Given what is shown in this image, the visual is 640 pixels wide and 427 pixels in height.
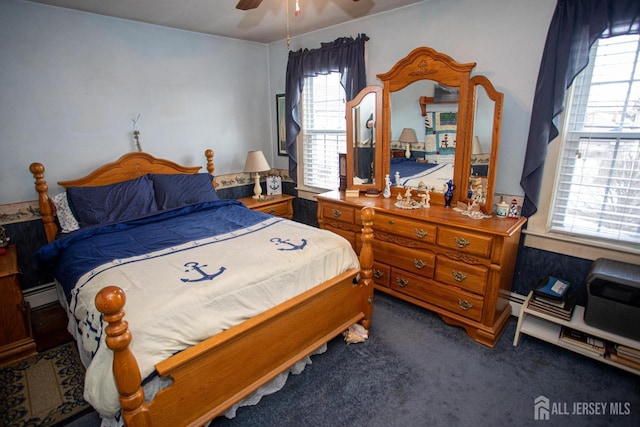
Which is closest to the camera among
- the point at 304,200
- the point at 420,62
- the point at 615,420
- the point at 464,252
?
the point at 615,420

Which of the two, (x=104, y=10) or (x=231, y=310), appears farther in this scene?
(x=104, y=10)

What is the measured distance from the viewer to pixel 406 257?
2.72 metres

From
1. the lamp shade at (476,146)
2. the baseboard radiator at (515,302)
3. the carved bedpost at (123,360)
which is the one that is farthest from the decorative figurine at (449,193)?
the carved bedpost at (123,360)

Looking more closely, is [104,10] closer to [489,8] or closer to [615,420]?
[489,8]

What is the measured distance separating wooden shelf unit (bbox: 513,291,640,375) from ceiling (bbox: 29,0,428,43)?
2622mm

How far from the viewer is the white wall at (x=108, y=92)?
106 inches

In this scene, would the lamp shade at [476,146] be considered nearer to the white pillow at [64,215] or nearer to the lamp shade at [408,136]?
the lamp shade at [408,136]

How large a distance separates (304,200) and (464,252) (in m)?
2.22

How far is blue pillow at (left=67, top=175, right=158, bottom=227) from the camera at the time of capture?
109 inches

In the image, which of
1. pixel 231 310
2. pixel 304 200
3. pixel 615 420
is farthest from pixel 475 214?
pixel 304 200

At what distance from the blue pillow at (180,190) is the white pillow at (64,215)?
0.67 meters

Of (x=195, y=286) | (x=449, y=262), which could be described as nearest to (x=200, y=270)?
(x=195, y=286)

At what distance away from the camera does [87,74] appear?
2980 millimetres

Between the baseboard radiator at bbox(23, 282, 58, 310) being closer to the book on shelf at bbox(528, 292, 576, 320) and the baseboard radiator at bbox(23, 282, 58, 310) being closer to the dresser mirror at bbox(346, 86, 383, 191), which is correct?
the dresser mirror at bbox(346, 86, 383, 191)
